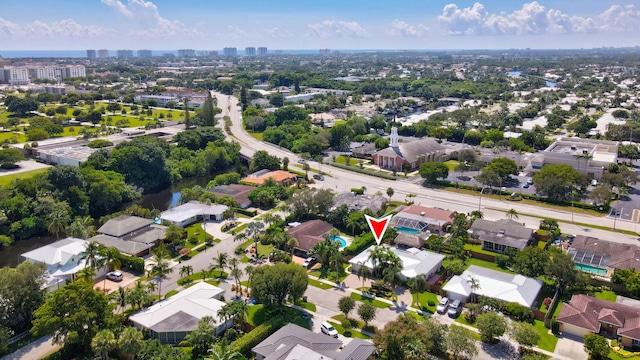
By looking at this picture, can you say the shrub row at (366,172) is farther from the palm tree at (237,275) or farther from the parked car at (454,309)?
the palm tree at (237,275)

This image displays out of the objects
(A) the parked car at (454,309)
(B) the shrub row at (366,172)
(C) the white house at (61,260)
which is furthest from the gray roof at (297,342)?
(B) the shrub row at (366,172)

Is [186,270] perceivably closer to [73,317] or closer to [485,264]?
[73,317]

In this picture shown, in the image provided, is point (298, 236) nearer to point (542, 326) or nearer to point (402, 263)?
point (402, 263)

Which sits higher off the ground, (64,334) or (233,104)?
(233,104)

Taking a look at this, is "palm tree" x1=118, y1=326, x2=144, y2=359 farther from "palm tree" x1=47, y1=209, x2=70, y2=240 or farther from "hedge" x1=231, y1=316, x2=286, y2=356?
"palm tree" x1=47, y1=209, x2=70, y2=240

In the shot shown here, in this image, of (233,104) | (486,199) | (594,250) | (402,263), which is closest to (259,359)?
(402,263)
